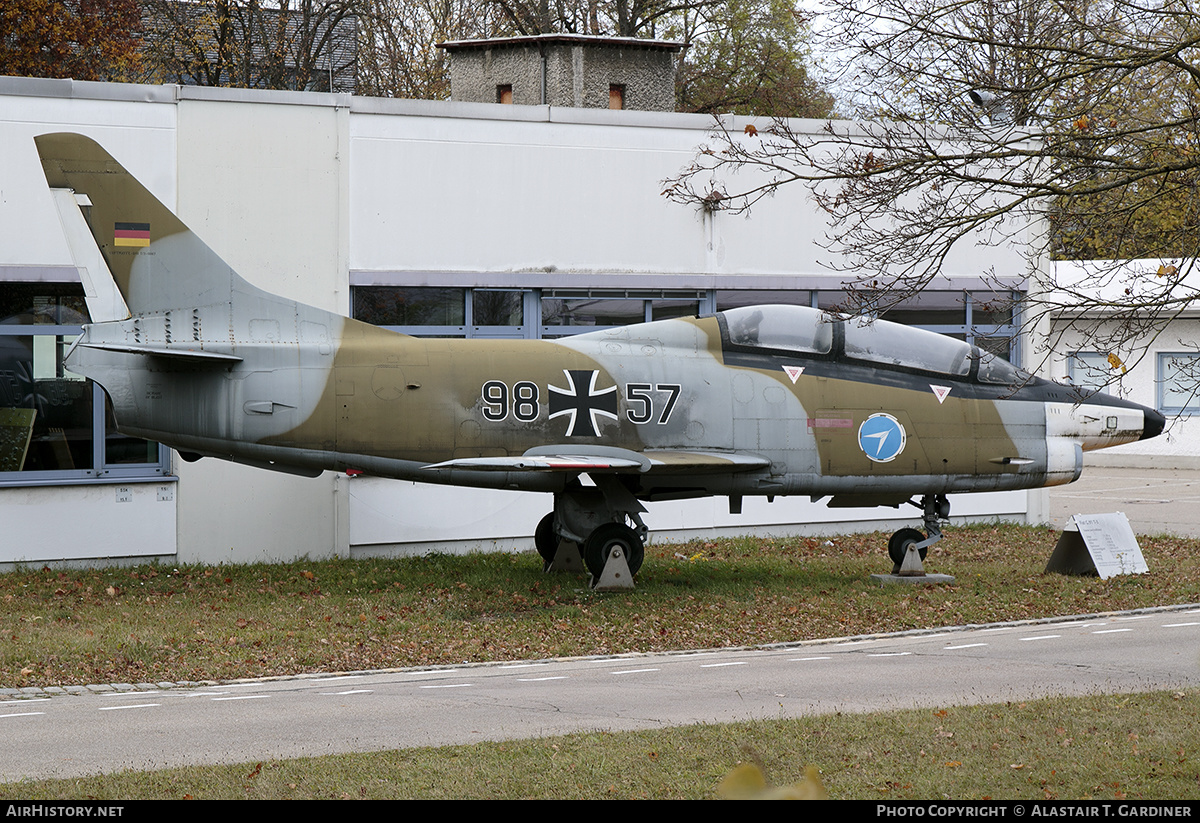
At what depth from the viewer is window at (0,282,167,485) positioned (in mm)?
16000

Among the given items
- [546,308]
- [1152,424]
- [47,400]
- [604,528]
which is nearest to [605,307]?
[546,308]

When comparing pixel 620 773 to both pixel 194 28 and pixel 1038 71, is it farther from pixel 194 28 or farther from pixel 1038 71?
pixel 194 28

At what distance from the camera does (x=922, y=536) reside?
598 inches

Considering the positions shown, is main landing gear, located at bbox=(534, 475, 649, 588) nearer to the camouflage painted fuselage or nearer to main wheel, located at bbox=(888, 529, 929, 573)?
the camouflage painted fuselage

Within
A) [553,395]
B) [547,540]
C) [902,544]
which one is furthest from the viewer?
[547,540]

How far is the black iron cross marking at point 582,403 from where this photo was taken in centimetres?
1376

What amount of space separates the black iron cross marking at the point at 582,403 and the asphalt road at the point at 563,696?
3.26 meters

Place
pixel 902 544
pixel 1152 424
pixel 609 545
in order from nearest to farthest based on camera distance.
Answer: pixel 609 545
pixel 1152 424
pixel 902 544

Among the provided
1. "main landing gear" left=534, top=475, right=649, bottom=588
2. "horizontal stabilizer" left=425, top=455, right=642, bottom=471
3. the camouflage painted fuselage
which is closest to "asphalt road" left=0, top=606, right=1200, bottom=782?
"horizontal stabilizer" left=425, top=455, right=642, bottom=471

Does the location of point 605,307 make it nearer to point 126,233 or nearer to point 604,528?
point 604,528

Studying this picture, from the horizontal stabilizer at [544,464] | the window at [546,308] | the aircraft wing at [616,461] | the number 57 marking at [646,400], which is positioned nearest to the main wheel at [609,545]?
the aircraft wing at [616,461]

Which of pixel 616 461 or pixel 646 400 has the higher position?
pixel 646 400

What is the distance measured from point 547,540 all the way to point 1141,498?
16777 mm
